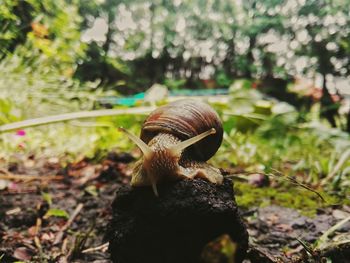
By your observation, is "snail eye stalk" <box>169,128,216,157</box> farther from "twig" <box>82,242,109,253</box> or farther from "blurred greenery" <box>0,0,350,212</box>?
"twig" <box>82,242,109,253</box>

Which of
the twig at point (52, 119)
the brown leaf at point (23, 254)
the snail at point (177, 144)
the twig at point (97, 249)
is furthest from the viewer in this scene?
the twig at point (52, 119)

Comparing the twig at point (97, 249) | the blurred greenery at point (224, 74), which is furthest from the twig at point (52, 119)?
the twig at point (97, 249)

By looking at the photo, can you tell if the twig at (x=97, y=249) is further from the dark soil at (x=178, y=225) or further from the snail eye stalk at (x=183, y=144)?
the snail eye stalk at (x=183, y=144)

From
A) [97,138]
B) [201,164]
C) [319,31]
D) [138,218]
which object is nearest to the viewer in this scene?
[138,218]

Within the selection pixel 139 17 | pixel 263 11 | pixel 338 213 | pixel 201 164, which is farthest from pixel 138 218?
pixel 139 17

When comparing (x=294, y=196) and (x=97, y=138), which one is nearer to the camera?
(x=294, y=196)

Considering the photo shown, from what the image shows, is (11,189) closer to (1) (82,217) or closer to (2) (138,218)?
(1) (82,217)

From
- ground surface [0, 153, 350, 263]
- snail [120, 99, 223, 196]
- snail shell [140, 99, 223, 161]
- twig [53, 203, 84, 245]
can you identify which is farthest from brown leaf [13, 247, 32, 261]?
snail shell [140, 99, 223, 161]

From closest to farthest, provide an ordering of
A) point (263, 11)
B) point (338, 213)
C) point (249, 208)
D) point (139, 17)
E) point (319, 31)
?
point (338, 213) → point (249, 208) → point (319, 31) → point (263, 11) → point (139, 17)
